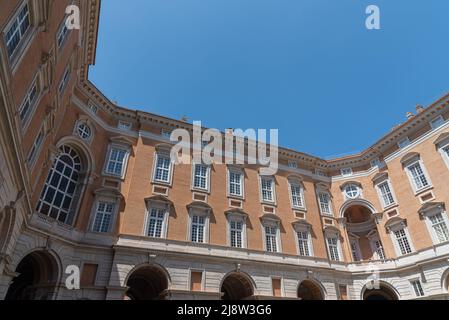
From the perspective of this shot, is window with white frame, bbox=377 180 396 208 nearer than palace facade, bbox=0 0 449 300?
No

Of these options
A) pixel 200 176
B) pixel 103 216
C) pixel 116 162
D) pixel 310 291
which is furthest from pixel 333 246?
pixel 116 162

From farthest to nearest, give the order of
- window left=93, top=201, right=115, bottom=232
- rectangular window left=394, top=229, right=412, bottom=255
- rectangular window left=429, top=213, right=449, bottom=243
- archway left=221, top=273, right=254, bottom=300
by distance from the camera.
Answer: rectangular window left=394, top=229, right=412, bottom=255, rectangular window left=429, top=213, right=449, bottom=243, archway left=221, top=273, right=254, bottom=300, window left=93, top=201, right=115, bottom=232

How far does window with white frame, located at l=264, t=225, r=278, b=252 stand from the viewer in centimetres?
2659

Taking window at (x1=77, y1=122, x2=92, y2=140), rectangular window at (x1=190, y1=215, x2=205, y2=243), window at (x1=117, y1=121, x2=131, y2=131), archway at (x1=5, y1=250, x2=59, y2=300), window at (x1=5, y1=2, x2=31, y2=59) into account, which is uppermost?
window at (x1=117, y1=121, x2=131, y2=131)

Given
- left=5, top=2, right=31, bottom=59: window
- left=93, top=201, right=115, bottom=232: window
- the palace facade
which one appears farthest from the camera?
left=93, top=201, right=115, bottom=232: window

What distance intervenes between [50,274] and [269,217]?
59.0 feet

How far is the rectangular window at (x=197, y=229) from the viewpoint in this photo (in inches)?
Result: 953

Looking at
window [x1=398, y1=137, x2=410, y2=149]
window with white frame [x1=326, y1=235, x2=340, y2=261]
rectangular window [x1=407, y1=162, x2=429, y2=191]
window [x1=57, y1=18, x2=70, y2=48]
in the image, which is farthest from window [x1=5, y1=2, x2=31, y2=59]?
window [x1=398, y1=137, x2=410, y2=149]

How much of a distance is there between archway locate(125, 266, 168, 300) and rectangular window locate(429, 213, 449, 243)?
903 inches

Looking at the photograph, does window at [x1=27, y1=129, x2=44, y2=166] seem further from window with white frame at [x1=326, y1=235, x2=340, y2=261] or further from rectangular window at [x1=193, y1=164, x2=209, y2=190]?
window with white frame at [x1=326, y1=235, x2=340, y2=261]

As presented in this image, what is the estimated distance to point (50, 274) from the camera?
19109mm

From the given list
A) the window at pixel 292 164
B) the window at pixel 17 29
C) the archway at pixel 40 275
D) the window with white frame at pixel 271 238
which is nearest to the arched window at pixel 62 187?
the archway at pixel 40 275
